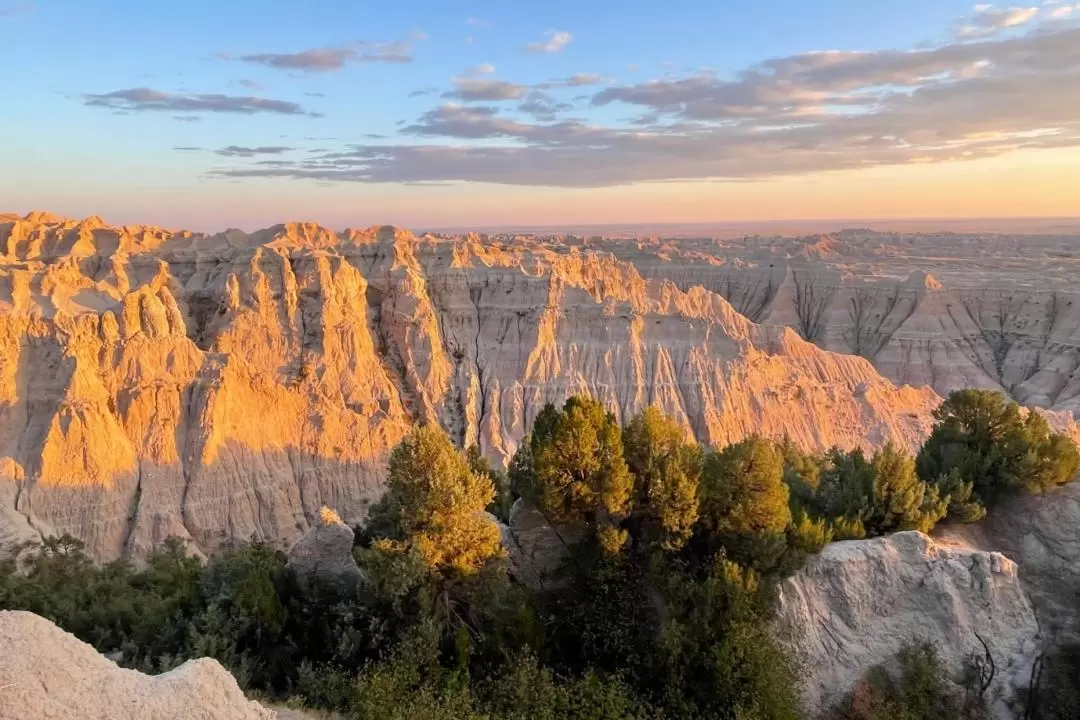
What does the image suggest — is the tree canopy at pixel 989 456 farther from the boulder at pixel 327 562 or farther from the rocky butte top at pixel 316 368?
the rocky butte top at pixel 316 368

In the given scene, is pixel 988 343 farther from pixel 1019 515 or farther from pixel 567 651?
pixel 567 651

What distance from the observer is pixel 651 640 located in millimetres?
13648

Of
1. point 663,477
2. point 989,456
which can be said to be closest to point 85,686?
Answer: point 663,477

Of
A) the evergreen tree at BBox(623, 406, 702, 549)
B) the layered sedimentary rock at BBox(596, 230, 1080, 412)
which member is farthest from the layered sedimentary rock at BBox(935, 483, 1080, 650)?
the layered sedimentary rock at BBox(596, 230, 1080, 412)

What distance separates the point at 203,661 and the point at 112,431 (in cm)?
2420

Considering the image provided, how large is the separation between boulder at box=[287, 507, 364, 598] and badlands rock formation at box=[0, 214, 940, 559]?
13487 millimetres

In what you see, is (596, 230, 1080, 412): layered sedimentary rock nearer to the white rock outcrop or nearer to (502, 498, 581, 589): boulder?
the white rock outcrop

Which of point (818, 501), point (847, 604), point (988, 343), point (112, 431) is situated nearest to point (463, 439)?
point (112, 431)

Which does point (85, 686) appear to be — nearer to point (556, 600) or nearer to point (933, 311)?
point (556, 600)

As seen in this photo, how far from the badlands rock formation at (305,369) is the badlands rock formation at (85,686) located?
59.6ft

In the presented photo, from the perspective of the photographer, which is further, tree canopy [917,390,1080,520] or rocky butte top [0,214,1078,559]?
rocky butte top [0,214,1078,559]

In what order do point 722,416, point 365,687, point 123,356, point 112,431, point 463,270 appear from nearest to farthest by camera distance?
point 365,687 < point 112,431 < point 123,356 < point 722,416 < point 463,270

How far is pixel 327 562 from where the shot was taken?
1487 cm

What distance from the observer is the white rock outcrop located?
556 inches
